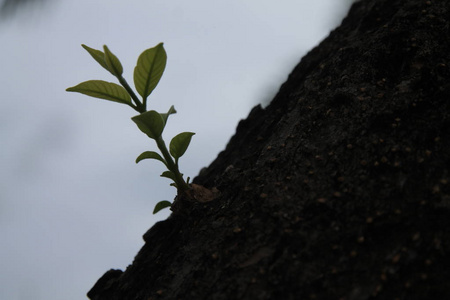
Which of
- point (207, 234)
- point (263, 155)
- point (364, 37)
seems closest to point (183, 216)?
point (207, 234)

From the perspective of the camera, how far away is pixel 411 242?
63 centimetres

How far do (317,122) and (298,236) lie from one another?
29cm

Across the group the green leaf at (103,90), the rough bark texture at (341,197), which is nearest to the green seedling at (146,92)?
the green leaf at (103,90)

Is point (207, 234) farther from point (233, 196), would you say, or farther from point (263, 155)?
point (263, 155)

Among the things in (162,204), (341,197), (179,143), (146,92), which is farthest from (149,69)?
(341,197)

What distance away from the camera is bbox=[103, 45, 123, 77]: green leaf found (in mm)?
907

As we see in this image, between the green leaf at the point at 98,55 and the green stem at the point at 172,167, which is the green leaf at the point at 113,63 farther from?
the green stem at the point at 172,167

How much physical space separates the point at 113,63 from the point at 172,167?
0.89 feet

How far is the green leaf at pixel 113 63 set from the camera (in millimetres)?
907

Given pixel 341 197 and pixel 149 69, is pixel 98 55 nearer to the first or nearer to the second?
pixel 149 69

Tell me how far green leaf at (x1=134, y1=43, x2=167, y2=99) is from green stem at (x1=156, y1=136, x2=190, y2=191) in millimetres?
116

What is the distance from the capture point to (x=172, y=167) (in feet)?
3.18

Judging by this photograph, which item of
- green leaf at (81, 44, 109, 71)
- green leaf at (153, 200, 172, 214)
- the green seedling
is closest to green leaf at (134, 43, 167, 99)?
the green seedling

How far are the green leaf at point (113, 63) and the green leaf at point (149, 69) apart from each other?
0.05 metres
